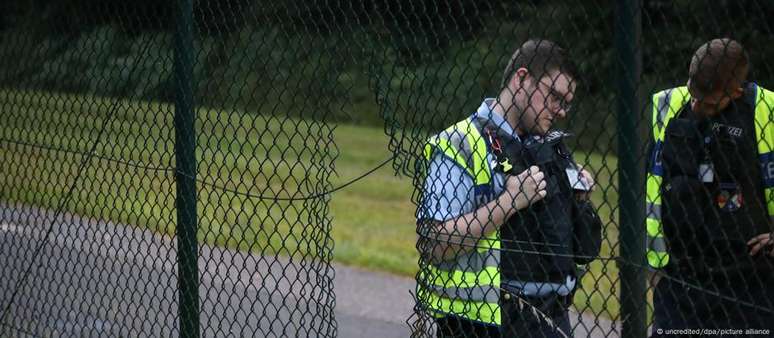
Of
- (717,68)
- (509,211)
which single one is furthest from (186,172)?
(717,68)

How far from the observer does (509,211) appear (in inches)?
135

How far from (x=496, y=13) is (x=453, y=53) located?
853mm

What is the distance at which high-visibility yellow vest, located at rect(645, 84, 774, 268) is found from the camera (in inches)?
145

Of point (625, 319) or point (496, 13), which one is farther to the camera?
point (496, 13)

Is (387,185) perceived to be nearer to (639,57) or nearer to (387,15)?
(387,15)

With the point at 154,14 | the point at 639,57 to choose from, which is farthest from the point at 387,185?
the point at 639,57

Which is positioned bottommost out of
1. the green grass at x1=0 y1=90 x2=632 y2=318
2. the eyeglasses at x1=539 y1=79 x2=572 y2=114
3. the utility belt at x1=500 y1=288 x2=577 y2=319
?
the utility belt at x1=500 y1=288 x2=577 y2=319

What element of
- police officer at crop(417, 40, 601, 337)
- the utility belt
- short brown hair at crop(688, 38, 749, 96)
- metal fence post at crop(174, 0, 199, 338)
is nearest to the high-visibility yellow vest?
short brown hair at crop(688, 38, 749, 96)

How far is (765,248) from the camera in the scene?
371 cm

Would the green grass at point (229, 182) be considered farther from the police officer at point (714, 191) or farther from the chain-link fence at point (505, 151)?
the police officer at point (714, 191)

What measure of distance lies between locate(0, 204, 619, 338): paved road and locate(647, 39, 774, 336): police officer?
37 cm

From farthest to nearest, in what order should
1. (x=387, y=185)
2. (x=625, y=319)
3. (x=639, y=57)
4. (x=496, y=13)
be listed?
(x=387, y=185) < (x=496, y=13) < (x=625, y=319) < (x=639, y=57)

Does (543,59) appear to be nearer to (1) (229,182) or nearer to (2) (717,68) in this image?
(2) (717,68)

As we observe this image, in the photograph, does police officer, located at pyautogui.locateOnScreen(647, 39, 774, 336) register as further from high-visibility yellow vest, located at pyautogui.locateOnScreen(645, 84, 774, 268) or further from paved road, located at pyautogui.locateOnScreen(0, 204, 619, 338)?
paved road, located at pyautogui.locateOnScreen(0, 204, 619, 338)
